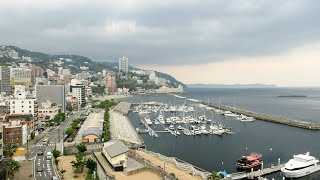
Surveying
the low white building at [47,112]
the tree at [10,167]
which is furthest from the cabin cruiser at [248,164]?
the low white building at [47,112]

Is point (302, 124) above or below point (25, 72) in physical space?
below

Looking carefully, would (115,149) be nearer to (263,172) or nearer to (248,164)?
(263,172)

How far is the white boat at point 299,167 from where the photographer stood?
126 ft

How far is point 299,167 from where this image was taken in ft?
128

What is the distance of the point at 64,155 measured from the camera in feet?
139

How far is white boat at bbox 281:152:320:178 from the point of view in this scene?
38375 millimetres

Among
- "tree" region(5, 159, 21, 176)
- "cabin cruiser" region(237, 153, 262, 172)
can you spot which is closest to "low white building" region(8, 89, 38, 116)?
"tree" region(5, 159, 21, 176)

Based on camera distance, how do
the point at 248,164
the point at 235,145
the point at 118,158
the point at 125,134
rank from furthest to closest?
the point at 125,134 → the point at 235,145 → the point at 248,164 → the point at 118,158

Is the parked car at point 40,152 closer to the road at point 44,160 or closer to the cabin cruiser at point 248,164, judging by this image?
the road at point 44,160

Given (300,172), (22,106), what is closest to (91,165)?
(300,172)

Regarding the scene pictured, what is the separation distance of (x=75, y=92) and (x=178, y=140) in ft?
225

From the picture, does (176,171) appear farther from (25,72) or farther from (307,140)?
(25,72)

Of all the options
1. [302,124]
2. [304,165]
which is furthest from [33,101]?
[302,124]

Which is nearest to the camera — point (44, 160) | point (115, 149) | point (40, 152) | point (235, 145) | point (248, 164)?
point (115, 149)
